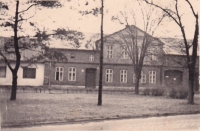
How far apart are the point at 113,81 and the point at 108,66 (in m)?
1.83

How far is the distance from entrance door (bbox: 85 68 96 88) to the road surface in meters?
20.0

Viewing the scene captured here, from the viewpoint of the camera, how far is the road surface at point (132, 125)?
9117mm

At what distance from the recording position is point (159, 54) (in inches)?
993

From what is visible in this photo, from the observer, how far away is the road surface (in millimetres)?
9117

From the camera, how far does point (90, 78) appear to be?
31.5m

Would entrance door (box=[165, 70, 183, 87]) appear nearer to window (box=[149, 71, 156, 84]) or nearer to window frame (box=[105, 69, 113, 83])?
window (box=[149, 71, 156, 84])

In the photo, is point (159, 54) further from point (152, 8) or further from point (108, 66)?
point (108, 66)

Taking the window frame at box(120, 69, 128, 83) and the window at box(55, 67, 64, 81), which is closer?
the window at box(55, 67, 64, 81)

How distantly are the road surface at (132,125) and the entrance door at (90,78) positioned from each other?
2000 cm

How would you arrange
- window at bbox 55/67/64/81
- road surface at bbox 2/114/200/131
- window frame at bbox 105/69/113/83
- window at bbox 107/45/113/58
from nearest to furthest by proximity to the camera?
road surface at bbox 2/114/200/131
window at bbox 55/67/64/81
window at bbox 107/45/113/58
window frame at bbox 105/69/113/83

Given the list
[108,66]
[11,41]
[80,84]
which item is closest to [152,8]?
[108,66]

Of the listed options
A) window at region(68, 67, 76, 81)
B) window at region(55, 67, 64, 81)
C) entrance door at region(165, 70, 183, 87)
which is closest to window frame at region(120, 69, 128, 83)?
entrance door at region(165, 70, 183, 87)

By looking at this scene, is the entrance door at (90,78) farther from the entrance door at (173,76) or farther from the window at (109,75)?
the entrance door at (173,76)

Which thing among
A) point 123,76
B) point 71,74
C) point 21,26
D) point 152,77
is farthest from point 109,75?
point 21,26
